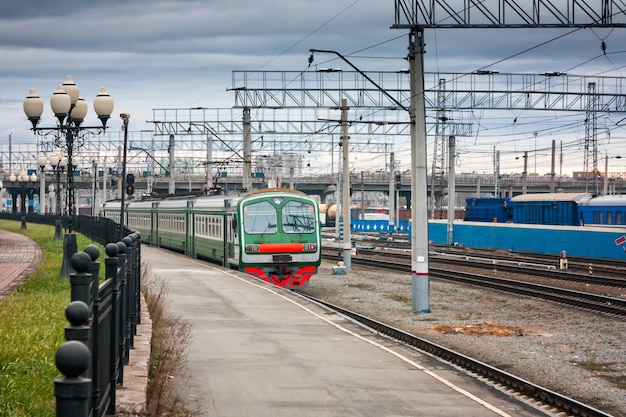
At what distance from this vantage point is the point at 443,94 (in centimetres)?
4812

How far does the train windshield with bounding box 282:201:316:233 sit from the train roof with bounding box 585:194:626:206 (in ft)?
78.9

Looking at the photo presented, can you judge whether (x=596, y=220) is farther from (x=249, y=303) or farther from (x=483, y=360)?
(x=483, y=360)

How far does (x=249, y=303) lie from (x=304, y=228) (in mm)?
Result: 6893

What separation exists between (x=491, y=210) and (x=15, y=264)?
46.6 meters

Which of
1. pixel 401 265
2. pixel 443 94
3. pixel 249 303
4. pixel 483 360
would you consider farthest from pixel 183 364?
pixel 443 94

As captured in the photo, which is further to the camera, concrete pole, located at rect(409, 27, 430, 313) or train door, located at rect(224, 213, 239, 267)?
train door, located at rect(224, 213, 239, 267)

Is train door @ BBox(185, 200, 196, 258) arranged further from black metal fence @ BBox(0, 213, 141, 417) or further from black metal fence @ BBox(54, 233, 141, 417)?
black metal fence @ BBox(54, 233, 141, 417)

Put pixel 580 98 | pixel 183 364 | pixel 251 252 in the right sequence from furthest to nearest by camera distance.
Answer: pixel 580 98 → pixel 251 252 → pixel 183 364

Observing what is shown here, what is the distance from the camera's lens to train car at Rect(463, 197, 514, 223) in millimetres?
66875

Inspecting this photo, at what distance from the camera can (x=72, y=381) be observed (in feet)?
12.5

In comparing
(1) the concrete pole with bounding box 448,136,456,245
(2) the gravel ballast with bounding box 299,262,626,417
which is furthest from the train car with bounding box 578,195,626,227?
(2) the gravel ballast with bounding box 299,262,626,417

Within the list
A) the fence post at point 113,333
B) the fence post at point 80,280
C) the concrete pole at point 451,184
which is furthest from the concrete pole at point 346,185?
the fence post at point 80,280

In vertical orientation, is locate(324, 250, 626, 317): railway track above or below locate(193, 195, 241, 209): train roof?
below

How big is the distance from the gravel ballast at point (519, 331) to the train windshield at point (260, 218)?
2693mm
